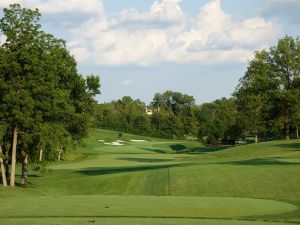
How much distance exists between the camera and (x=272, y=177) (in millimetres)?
30219

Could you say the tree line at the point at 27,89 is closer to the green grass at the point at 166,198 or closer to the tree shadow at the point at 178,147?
the green grass at the point at 166,198

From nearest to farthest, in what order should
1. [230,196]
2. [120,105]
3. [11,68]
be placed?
[230,196]
[11,68]
[120,105]

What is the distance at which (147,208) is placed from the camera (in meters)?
20.1

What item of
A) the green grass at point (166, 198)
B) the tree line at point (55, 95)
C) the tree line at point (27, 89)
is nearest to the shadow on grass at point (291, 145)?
the green grass at point (166, 198)

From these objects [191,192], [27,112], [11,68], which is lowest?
[191,192]

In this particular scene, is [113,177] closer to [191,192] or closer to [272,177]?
[191,192]

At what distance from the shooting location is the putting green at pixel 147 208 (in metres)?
18.2

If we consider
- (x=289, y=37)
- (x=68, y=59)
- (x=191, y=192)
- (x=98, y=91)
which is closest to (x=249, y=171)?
(x=191, y=192)

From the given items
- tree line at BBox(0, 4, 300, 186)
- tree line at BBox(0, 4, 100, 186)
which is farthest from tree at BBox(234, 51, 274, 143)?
tree line at BBox(0, 4, 100, 186)

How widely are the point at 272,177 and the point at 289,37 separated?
47.7 meters

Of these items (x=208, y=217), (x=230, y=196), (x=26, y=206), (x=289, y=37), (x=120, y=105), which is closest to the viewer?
(x=208, y=217)

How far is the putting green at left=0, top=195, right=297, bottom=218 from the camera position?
18234 millimetres

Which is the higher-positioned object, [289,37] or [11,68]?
[289,37]

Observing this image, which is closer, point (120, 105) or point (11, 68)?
point (11, 68)
